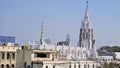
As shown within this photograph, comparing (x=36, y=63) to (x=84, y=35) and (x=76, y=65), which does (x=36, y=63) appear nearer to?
(x=76, y=65)

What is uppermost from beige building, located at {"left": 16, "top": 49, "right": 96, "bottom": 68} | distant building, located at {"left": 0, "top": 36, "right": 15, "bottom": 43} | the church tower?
the church tower

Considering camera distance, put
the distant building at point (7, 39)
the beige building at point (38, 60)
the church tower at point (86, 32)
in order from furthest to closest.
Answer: the church tower at point (86, 32), the distant building at point (7, 39), the beige building at point (38, 60)

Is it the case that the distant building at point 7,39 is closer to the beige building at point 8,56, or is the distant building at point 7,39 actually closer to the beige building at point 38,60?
the beige building at point 8,56

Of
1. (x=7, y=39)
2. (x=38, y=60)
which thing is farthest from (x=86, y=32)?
(x=38, y=60)

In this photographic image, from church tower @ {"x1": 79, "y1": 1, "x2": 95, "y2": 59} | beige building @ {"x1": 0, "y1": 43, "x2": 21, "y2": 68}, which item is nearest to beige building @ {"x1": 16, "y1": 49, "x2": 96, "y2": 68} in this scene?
beige building @ {"x1": 0, "y1": 43, "x2": 21, "y2": 68}

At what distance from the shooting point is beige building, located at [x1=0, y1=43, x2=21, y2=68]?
4678 cm

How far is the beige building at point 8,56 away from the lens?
4678 cm

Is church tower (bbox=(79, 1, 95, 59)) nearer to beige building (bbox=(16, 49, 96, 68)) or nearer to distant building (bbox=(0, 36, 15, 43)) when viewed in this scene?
distant building (bbox=(0, 36, 15, 43))

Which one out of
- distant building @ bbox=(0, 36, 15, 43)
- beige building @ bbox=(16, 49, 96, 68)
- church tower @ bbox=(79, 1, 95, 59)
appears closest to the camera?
beige building @ bbox=(16, 49, 96, 68)

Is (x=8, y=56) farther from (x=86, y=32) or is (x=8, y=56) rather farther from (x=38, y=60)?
(x=86, y=32)

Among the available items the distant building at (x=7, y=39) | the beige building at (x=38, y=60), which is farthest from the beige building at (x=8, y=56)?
the distant building at (x=7, y=39)

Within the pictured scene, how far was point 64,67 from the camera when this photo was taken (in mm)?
50812

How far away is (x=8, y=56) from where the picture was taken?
4756 centimetres

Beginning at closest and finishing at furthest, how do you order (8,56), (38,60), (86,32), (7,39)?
1. (38,60)
2. (8,56)
3. (7,39)
4. (86,32)
